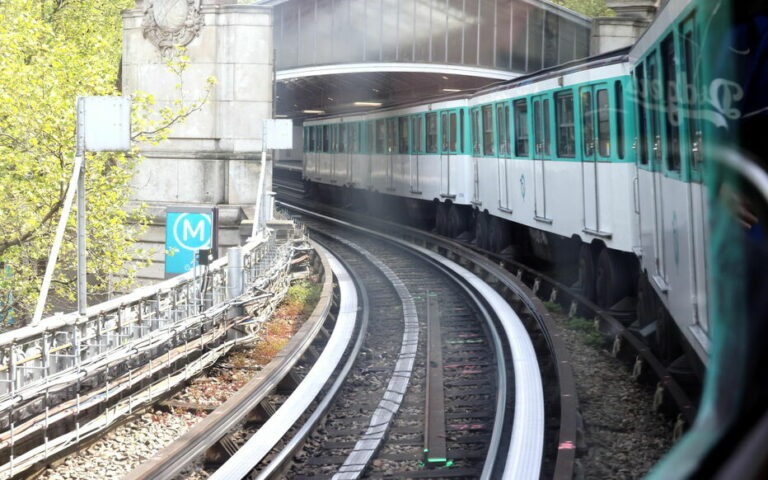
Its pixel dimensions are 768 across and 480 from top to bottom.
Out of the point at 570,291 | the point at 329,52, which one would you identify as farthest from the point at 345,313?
the point at 329,52

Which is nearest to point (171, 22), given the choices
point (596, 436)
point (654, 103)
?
point (654, 103)

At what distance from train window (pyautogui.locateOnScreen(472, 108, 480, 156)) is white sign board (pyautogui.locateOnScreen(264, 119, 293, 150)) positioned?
4476mm

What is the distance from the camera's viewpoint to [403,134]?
82.6 ft

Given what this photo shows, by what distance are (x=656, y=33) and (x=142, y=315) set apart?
215 inches

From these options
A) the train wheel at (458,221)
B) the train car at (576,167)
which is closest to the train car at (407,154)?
the train wheel at (458,221)

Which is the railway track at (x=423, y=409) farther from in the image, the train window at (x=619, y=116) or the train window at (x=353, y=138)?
the train window at (x=353, y=138)

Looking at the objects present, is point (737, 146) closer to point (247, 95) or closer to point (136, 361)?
point (136, 361)

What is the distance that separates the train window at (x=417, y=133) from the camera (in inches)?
936

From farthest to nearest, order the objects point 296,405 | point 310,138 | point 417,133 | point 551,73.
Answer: point 310,138 → point 417,133 → point 551,73 → point 296,405

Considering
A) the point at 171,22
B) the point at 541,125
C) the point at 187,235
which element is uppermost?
the point at 171,22

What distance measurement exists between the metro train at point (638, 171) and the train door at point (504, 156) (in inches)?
1.4

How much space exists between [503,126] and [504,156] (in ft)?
1.66

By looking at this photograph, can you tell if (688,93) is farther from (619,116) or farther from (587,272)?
(587,272)

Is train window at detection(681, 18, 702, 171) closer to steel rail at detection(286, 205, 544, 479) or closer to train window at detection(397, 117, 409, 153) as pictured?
steel rail at detection(286, 205, 544, 479)
